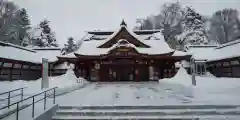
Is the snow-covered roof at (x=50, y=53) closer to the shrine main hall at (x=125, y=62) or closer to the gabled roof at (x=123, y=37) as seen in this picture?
the shrine main hall at (x=125, y=62)

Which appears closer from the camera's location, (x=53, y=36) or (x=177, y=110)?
(x=177, y=110)

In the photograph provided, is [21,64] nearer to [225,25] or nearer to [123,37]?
[123,37]

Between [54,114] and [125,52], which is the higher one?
[125,52]

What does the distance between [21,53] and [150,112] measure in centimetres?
2385

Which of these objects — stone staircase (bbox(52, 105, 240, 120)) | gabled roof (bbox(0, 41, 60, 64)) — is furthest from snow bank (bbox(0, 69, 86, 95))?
gabled roof (bbox(0, 41, 60, 64))

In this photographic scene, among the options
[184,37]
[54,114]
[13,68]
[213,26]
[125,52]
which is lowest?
[54,114]

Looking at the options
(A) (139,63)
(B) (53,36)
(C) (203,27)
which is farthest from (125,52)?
(B) (53,36)

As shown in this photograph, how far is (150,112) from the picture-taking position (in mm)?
6668

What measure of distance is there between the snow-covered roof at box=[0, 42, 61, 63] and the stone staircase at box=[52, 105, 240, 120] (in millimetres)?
16457

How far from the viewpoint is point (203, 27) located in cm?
4478

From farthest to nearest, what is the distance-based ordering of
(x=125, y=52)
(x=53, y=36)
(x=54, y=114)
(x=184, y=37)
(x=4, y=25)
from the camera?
(x=53, y=36) < (x=184, y=37) < (x=4, y=25) < (x=125, y=52) < (x=54, y=114)

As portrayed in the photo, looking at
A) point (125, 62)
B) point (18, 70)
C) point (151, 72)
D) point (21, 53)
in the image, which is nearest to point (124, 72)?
point (125, 62)

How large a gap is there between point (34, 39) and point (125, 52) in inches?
1335

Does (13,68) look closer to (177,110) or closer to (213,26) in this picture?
(177,110)
